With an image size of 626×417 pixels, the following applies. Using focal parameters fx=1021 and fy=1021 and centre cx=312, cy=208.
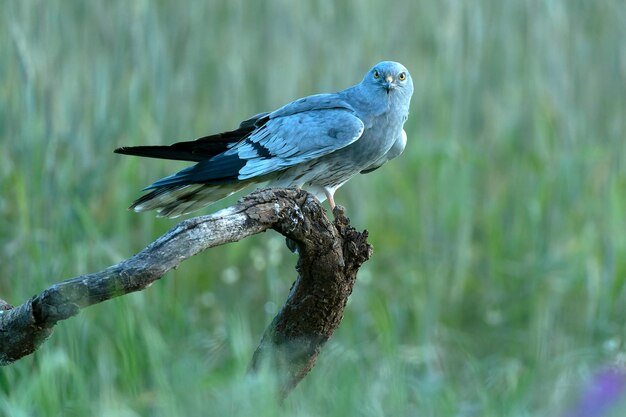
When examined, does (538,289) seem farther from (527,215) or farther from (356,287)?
(356,287)

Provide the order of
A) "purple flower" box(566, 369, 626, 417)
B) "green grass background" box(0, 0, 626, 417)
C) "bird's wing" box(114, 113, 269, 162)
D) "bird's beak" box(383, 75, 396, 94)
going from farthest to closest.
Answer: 1. "green grass background" box(0, 0, 626, 417)
2. "bird's beak" box(383, 75, 396, 94)
3. "bird's wing" box(114, 113, 269, 162)
4. "purple flower" box(566, 369, 626, 417)

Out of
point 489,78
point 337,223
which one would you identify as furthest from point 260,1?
point 337,223

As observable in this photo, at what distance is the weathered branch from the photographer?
247 cm

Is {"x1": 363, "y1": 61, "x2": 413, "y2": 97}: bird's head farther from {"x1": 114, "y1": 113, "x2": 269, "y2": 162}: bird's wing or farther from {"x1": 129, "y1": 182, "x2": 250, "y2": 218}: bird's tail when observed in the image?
{"x1": 129, "y1": 182, "x2": 250, "y2": 218}: bird's tail

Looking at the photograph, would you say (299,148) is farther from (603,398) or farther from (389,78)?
(603,398)

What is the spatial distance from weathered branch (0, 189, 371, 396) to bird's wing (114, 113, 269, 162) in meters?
0.74

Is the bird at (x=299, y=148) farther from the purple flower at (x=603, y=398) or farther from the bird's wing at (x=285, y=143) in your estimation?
the purple flower at (x=603, y=398)

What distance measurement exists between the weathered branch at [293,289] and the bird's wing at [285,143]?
633 mm

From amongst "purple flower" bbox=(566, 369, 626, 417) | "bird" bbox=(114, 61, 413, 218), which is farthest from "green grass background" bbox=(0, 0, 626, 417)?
"purple flower" bbox=(566, 369, 626, 417)

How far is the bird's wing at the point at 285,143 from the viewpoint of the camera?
163 inches

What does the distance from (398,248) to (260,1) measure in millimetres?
1775

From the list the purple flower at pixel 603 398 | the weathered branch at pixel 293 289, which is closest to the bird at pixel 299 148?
the weathered branch at pixel 293 289

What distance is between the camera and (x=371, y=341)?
5840 mm

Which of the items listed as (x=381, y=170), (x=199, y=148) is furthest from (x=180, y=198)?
(x=381, y=170)
